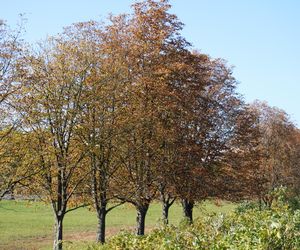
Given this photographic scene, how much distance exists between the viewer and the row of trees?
1762 centimetres

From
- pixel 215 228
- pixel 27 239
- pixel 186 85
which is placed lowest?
pixel 27 239

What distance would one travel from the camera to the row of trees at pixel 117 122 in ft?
57.8

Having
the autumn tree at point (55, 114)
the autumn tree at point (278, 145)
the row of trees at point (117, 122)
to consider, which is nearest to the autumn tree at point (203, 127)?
the row of trees at point (117, 122)

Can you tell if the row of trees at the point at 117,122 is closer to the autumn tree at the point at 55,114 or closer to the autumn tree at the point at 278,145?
the autumn tree at the point at 55,114

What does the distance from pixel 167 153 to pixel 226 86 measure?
846 centimetres

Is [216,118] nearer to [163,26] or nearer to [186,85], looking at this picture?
[186,85]

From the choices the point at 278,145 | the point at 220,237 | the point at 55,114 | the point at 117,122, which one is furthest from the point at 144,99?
the point at 278,145

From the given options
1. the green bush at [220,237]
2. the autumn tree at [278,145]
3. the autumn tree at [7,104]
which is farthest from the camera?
the autumn tree at [278,145]

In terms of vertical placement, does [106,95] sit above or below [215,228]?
above

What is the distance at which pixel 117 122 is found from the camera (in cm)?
2005

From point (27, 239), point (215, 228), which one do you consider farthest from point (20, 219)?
point (215, 228)

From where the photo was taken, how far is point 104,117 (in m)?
19.9

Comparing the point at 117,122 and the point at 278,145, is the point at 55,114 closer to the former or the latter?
the point at 117,122

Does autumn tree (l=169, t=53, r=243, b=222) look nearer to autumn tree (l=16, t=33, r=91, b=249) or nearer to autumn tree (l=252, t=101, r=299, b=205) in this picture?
autumn tree (l=16, t=33, r=91, b=249)
